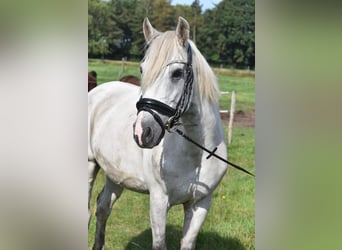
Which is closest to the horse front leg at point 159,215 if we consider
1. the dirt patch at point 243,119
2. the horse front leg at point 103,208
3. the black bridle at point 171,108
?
the black bridle at point 171,108

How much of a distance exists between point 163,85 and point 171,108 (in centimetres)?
8

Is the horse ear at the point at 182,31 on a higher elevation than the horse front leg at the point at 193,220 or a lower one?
higher

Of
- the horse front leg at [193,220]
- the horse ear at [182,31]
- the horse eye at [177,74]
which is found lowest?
the horse front leg at [193,220]

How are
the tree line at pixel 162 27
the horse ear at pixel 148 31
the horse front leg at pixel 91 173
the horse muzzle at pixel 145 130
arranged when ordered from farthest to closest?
the horse front leg at pixel 91 173 → the tree line at pixel 162 27 → the horse ear at pixel 148 31 → the horse muzzle at pixel 145 130

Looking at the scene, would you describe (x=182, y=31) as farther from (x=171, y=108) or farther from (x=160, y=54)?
(x=171, y=108)

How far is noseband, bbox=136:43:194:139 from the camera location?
1190mm

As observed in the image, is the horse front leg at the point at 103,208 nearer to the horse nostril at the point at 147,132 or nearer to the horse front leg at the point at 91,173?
the horse front leg at the point at 91,173

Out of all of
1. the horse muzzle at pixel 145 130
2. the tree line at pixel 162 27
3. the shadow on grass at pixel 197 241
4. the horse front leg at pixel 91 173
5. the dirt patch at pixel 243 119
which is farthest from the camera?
the dirt patch at pixel 243 119

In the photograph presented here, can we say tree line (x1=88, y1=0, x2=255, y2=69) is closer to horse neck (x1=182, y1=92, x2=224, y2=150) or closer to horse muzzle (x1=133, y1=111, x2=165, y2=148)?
horse neck (x1=182, y1=92, x2=224, y2=150)

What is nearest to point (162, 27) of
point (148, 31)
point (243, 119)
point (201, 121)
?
point (148, 31)

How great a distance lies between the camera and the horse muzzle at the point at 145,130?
3.87 ft
